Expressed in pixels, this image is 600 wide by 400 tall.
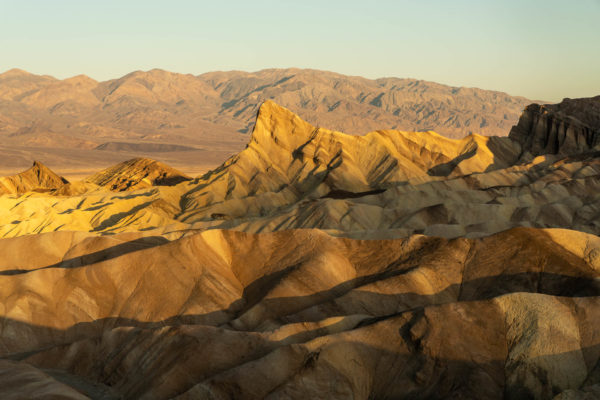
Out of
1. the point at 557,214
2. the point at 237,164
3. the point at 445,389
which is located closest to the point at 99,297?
the point at 445,389

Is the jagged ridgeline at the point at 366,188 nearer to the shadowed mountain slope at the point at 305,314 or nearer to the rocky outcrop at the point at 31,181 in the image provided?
the shadowed mountain slope at the point at 305,314

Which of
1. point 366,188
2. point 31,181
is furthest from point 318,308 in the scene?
point 31,181

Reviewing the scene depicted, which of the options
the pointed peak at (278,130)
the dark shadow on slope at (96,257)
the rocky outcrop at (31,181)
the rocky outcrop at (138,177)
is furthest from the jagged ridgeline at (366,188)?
the dark shadow on slope at (96,257)

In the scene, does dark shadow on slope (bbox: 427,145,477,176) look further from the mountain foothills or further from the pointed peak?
the mountain foothills

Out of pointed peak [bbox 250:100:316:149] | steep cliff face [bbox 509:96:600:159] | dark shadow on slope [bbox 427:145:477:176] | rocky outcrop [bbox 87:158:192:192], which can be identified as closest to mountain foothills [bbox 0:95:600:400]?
dark shadow on slope [bbox 427:145:477:176]

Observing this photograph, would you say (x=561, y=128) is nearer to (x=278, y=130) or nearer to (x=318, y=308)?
(x=278, y=130)

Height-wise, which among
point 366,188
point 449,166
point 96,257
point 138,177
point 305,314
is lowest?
point 138,177
